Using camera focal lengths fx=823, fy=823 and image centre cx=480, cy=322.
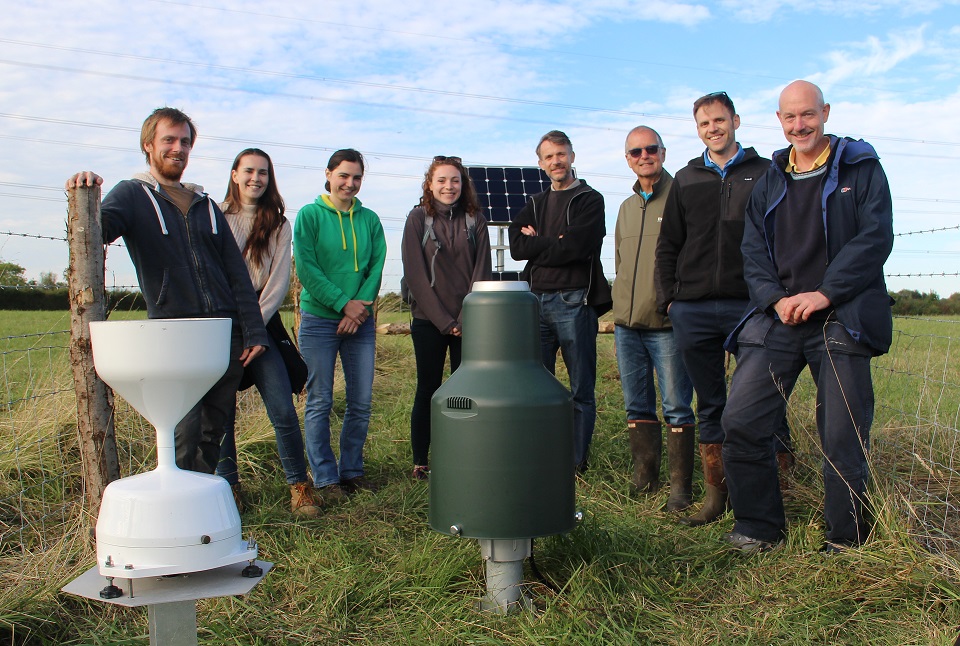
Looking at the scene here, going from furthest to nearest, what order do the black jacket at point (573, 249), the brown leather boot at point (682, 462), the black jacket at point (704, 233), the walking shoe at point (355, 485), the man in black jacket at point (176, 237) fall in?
the black jacket at point (573, 249) < the walking shoe at point (355, 485) < the brown leather boot at point (682, 462) < the black jacket at point (704, 233) < the man in black jacket at point (176, 237)

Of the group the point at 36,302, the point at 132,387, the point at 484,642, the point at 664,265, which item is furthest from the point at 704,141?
the point at 36,302

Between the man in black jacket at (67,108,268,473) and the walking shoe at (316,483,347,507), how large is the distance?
805 millimetres

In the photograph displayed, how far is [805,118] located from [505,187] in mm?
9008

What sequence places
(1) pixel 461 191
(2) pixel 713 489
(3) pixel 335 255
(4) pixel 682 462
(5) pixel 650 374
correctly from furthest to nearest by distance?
(1) pixel 461 191 → (3) pixel 335 255 → (5) pixel 650 374 → (4) pixel 682 462 → (2) pixel 713 489

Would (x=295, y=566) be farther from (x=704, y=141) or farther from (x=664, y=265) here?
(x=704, y=141)

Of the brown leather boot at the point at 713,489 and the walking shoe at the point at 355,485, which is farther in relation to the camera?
the walking shoe at the point at 355,485

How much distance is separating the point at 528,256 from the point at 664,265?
97 centimetres

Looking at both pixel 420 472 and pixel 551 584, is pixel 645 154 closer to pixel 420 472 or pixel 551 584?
→ pixel 420 472

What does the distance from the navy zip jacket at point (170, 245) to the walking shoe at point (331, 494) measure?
124 cm

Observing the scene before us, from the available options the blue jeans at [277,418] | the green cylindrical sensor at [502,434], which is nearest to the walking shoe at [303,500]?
the blue jeans at [277,418]

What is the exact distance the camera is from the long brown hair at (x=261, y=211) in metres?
4.41

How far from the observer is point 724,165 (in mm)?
4180

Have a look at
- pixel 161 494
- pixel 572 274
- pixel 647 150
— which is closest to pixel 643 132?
pixel 647 150

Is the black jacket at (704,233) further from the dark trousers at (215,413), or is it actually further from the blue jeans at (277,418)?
the dark trousers at (215,413)
